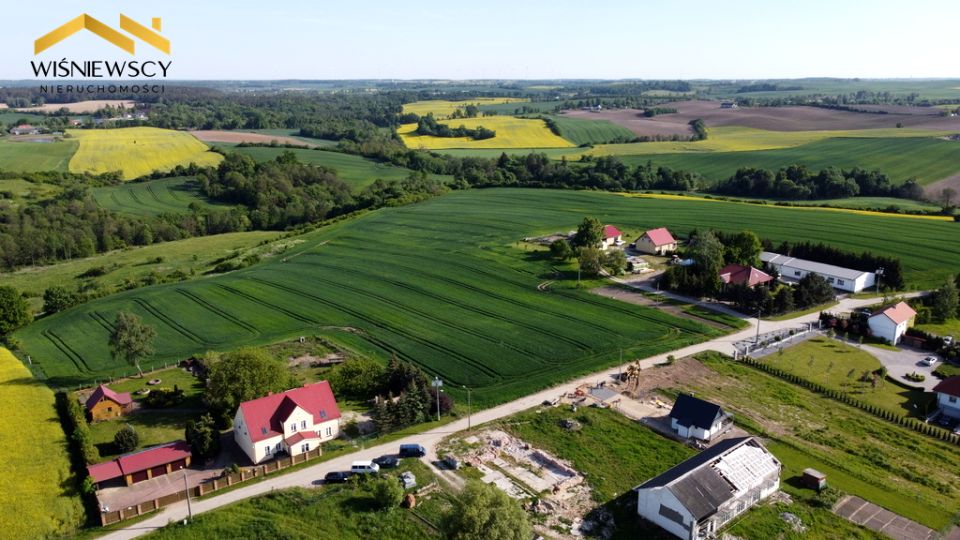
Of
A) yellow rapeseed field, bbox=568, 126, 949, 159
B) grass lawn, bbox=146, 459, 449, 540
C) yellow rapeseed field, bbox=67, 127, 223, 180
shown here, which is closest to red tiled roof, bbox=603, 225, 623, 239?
grass lawn, bbox=146, 459, 449, 540

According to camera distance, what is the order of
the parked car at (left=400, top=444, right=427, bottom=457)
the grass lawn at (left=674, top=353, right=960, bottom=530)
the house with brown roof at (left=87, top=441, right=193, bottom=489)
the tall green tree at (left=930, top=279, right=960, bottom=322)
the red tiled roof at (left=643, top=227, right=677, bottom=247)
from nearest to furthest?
the grass lawn at (left=674, top=353, right=960, bottom=530) → the house with brown roof at (left=87, top=441, right=193, bottom=489) → the parked car at (left=400, top=444, right=427, bottom=457) → the tall green tree at (left=930, top=279, right=960, bottom=322) → the red tiled roof at (left=643, top=227, right=677, bottom=247)

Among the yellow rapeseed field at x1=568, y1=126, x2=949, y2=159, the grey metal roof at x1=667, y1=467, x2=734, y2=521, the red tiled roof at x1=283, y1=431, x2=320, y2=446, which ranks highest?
the yellow rapeseed field at x1=568, y1=126, x2=949, y2=159

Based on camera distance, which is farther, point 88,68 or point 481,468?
point 88,68

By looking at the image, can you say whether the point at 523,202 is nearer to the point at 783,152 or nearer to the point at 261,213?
the point at 261,213

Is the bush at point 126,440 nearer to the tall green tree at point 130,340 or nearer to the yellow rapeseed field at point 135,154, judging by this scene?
the tall green tree at point 130,340

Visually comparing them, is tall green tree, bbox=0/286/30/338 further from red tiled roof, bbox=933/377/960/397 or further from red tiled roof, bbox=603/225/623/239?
red tiled roof, bbox=933/377/960/397

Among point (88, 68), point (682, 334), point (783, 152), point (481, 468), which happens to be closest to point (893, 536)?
point (481, 468)

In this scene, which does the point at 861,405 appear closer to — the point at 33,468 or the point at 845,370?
the point at 845,370
